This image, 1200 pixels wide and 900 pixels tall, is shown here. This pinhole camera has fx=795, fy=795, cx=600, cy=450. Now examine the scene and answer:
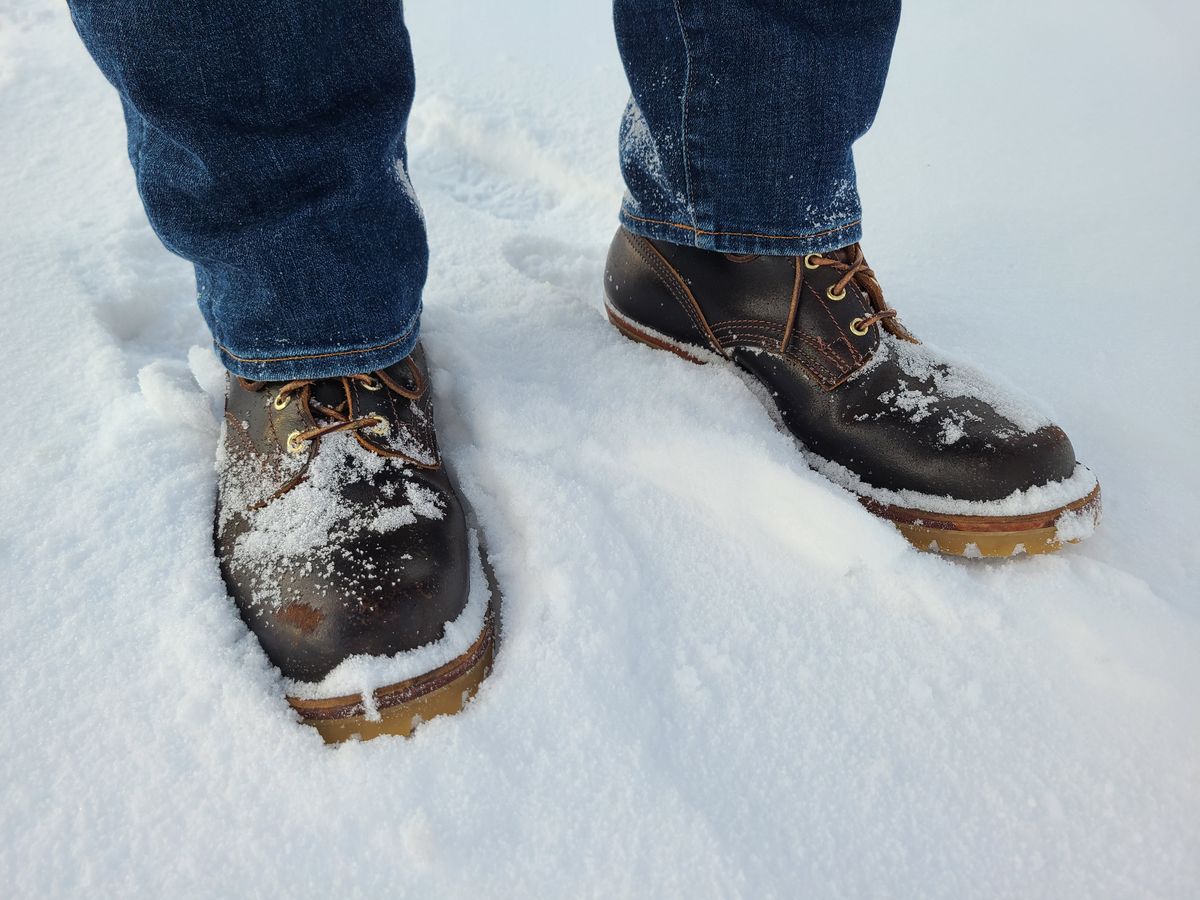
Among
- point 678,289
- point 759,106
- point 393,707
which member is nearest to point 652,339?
point 678,289

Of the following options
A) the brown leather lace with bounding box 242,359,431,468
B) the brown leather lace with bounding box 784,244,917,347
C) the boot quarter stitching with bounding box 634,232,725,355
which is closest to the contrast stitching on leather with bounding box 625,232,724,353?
the boot quarter stitching with bounding box 634,232,725,355

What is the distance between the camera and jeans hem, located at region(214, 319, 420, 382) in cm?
76

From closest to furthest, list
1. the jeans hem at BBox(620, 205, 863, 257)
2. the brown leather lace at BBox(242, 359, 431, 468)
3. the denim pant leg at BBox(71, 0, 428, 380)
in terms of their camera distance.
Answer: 1. the denim pant leg at BBox(71, 0, 428, 380)
2. the brown leather lace at BBox(242, 359, 431, 468)
3. the jeans hem at BBox(620, 205, 863, 257)

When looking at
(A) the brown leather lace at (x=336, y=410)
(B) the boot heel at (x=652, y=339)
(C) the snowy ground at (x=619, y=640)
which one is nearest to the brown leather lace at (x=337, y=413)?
(A) the brown leather lace at (x=336, y=410)

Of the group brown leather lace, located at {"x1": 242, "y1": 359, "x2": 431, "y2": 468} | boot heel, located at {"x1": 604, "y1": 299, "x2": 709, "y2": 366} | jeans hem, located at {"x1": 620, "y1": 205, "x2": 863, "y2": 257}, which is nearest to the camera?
brown leather lace, located at {"x1": 242, "y1": 359, "x2": 431, "y2": 468}

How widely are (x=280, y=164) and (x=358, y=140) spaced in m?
0.07

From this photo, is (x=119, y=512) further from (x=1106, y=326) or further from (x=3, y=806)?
(x=1106, y=326)

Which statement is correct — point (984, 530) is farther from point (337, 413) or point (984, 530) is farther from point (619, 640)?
point (337, 413)

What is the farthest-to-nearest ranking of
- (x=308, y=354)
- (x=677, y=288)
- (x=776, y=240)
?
1. (x=677, y=288)
2. (x=776, y=240)
3. (x=308, y=354)

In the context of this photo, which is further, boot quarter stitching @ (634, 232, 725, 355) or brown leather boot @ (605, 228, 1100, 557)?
boot quarter stitching @ (634, 232, 725, 355)

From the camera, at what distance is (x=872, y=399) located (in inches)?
33.5

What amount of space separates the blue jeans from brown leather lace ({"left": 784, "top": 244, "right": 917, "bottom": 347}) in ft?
0.07

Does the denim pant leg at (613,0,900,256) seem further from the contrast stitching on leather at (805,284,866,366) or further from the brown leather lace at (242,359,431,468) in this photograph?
the brown leather lace at (242,359,431,468)

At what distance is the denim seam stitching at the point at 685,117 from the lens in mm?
773
